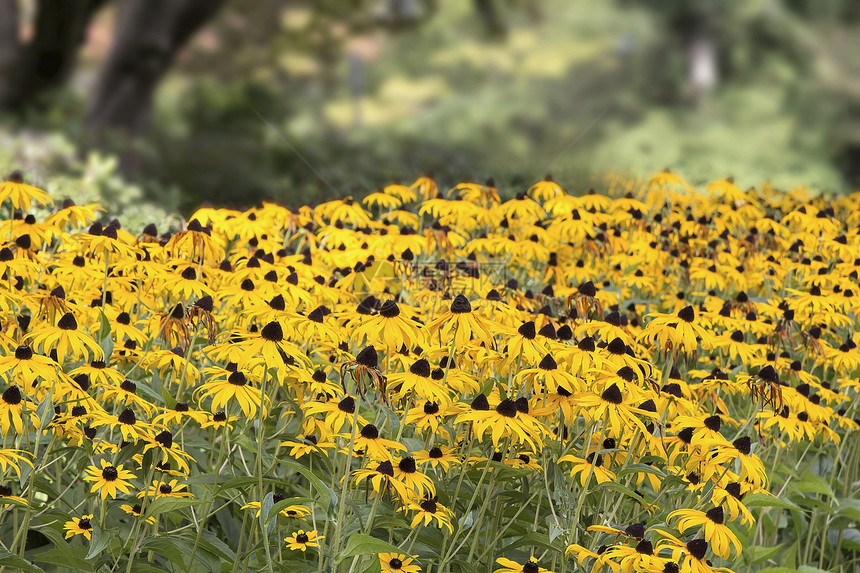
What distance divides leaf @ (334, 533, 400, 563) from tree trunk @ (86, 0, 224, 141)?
152 inches

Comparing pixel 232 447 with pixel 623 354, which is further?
pixel 232 447

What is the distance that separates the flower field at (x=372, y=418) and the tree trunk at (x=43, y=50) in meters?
2.89

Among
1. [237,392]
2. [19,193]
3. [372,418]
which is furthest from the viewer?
[19,193]

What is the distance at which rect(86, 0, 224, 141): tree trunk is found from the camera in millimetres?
5207

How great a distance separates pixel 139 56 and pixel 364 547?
4343mm

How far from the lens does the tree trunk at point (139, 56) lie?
17.1ft

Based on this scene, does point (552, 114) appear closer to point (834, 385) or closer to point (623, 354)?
point (834, 385)

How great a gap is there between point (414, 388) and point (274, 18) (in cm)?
306

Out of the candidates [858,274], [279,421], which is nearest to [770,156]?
[858,274]

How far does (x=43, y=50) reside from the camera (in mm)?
6020

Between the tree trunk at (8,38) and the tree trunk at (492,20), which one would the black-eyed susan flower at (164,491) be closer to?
the tree trunk at (492,20)

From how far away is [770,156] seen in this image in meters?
13.0

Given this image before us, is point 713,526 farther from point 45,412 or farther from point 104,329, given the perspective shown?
point 104,329

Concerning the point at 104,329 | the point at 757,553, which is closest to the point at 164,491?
the point at 104,329
